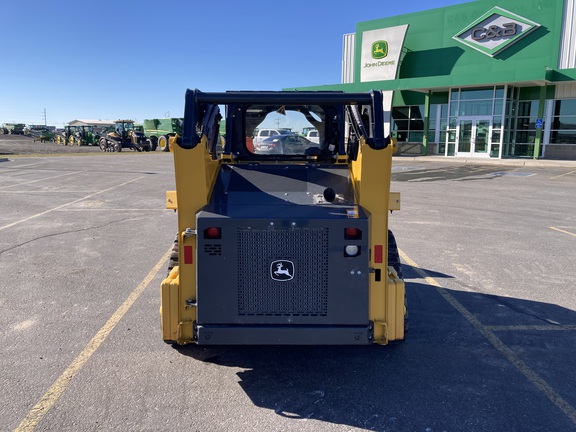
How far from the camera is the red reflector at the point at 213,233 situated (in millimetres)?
3438

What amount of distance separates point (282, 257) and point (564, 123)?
97.0ft

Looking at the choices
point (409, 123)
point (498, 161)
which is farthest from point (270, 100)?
point (409, 123)

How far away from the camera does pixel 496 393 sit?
3.48 m

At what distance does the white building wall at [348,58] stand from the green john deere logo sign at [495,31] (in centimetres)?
835

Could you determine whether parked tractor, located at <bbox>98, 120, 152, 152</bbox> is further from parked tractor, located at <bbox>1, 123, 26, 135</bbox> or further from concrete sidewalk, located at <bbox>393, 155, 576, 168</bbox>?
parked tractor, located at <bbox>1, 123, 26, 135</bbox>

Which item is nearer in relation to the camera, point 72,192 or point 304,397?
point 304,397

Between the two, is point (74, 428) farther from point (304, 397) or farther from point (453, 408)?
point (453, 408)

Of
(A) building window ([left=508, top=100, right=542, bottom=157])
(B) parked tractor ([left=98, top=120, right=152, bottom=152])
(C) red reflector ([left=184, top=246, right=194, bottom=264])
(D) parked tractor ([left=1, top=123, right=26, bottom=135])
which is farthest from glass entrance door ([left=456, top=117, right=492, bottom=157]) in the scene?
(D) parked tractor ([left=1, top=123, right=26, bottom=135])

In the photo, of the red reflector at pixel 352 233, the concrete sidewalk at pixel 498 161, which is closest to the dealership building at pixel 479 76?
the concrete sidewalk at pixel 498 161

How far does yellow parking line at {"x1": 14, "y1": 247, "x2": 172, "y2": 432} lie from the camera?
3084 mm

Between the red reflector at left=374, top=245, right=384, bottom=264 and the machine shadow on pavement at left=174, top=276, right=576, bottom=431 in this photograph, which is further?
the red reflector at left=374, top=245, right=384, bottom=264

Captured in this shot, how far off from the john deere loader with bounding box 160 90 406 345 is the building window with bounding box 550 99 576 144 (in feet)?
93.7

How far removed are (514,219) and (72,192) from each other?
12187mm

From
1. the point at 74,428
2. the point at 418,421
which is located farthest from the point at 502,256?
the point at 74,428
